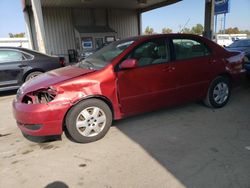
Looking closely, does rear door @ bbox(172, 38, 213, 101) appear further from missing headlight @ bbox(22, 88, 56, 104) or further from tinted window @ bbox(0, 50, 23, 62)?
tinted window @ bbox(0, 50, 23, 62)

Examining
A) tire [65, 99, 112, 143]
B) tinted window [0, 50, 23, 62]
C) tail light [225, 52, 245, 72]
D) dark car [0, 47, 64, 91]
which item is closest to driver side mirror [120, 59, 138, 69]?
tire [65, 99, 112, 143]

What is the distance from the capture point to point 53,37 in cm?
1645

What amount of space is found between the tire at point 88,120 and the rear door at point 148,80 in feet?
1.20

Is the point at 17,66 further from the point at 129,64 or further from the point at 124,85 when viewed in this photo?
the point at 129,64

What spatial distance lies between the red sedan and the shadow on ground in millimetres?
338

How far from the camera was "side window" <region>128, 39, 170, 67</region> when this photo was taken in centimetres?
369

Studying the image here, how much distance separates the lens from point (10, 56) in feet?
21.5

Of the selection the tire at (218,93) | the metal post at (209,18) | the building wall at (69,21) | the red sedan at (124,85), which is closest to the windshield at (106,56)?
the red sedan at (124,85)

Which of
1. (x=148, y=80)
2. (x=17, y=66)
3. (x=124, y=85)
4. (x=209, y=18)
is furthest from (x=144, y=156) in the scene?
(x=209, y=18)

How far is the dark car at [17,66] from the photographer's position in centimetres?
639

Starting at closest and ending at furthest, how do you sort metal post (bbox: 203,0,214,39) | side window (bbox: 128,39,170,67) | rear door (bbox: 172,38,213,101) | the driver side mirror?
the driver side mirror, side window (bbox: 128,39,170,67), rear door (bbox: 172,38,213,101), metal post (bbox: 203,0,214,39)

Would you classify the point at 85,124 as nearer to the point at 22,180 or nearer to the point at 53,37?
the point at 22,180

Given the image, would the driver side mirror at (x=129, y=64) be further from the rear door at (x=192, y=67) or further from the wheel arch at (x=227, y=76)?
the wheel arch at (x=227, y=76)

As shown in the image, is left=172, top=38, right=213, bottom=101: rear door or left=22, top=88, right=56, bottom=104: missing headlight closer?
left=22, top=88, right=56, bottom=104: missing headlight
